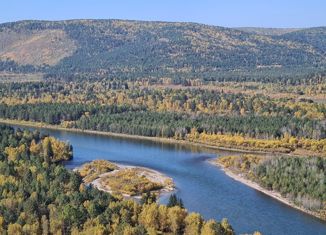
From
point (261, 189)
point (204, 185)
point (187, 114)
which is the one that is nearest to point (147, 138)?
point (187, 114)

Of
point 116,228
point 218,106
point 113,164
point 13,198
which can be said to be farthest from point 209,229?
point 218,106

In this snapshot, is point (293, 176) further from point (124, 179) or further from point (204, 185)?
point (124, 179)

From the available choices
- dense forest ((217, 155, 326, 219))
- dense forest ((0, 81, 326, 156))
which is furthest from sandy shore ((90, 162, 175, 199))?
dense forest ((0, 81, 326, 156))

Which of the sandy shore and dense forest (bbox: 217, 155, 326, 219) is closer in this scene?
dense forest (bbox: 217, 155, 326, 219)

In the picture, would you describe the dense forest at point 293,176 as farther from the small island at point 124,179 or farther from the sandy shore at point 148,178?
the small island at point 124,179

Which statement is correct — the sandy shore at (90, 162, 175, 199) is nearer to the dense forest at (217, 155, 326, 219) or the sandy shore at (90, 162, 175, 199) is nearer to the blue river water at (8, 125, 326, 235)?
the blue river water at (8, 125, 326, 235)

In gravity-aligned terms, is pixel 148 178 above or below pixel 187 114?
below

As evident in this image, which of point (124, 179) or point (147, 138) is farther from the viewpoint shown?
point (147, 138)
